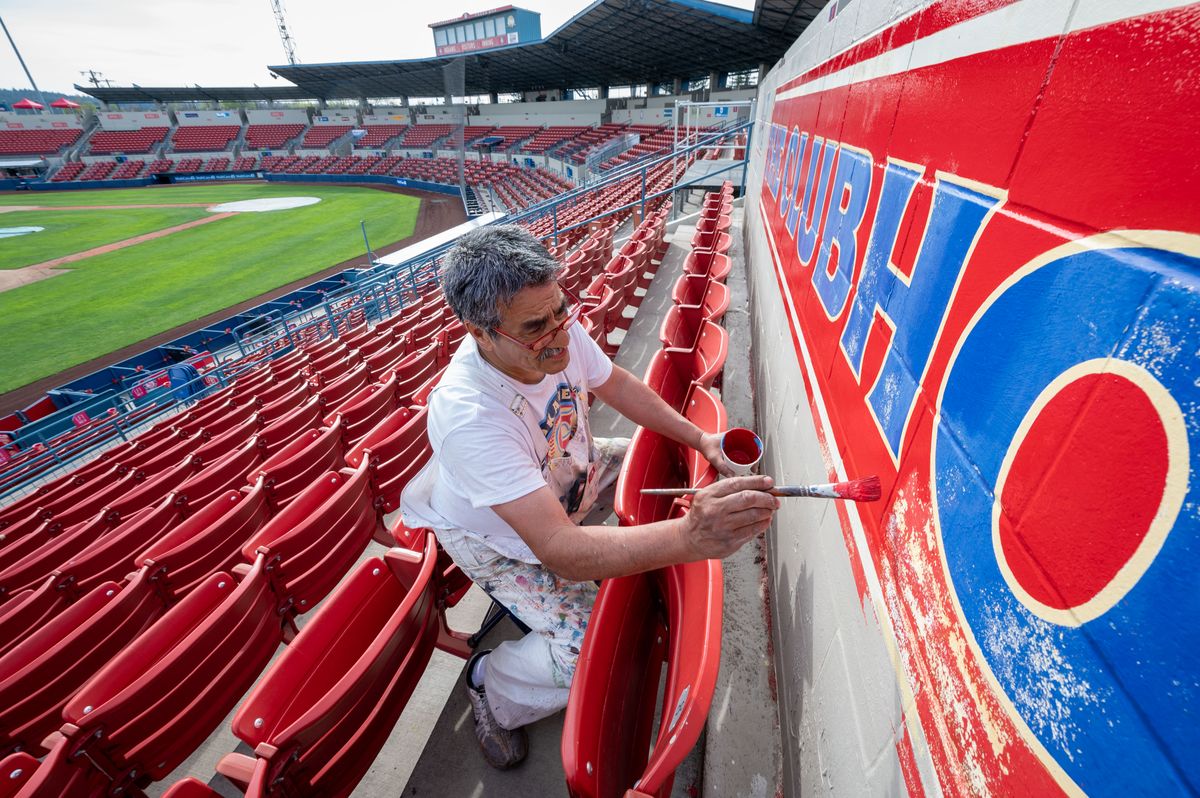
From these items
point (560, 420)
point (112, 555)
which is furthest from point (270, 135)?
point (560, 420)

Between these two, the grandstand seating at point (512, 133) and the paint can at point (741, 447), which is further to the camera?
the grandstand seating at point (512, 133)

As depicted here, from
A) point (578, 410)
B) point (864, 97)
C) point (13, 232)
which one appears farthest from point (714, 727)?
point (13, 232)

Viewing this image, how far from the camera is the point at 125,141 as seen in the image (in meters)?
43.8

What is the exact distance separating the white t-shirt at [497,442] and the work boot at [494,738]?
59 cm

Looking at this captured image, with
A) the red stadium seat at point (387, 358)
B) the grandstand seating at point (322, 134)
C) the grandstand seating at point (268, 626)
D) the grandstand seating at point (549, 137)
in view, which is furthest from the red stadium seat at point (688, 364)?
the grandstand seating at point (322, 134)

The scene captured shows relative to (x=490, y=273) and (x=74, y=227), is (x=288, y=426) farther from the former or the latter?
(x=74, y=227)

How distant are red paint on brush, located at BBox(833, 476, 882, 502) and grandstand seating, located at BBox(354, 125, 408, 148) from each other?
174 ft

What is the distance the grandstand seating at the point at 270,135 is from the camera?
45.9m

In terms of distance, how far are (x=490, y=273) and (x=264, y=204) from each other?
1528 inches

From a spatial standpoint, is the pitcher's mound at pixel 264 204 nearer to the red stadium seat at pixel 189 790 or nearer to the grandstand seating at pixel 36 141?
the grandstand seating at pixel 36 141

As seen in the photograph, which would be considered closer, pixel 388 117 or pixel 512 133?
pixel 512 133

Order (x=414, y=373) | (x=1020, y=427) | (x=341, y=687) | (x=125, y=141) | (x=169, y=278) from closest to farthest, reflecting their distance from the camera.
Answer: (x=1020, y=427)
(x=341, y=687)
(x=414, y=373)
(x=169, y=278)
(x=125, y=141)

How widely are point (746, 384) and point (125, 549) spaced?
468 centimetres

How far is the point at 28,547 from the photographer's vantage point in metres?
3.97
